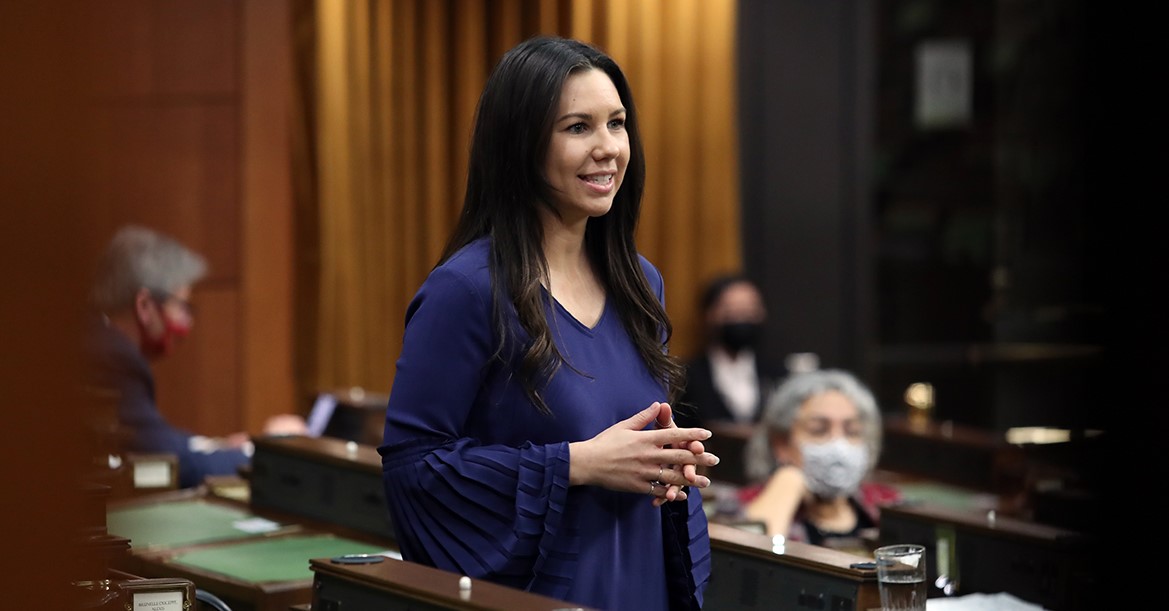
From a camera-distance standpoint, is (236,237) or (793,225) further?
(793,225)

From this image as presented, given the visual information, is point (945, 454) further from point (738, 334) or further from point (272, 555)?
point (272, 555)

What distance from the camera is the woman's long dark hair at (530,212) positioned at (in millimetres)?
2070

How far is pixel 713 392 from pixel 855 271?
52.5 inches

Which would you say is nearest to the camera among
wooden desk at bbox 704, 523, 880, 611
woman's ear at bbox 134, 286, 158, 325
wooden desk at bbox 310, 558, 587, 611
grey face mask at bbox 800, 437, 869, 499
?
wooden desk at bbox 310, 558, 587, 611

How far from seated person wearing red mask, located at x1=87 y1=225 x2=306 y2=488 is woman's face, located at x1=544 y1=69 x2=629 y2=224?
2.40 m

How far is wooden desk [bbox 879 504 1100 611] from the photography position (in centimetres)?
287

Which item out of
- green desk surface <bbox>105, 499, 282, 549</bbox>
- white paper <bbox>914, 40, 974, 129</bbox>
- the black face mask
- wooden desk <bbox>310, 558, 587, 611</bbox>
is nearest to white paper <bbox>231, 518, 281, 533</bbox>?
green desk surface <bbox>105, 499, 282, 549</bbox>

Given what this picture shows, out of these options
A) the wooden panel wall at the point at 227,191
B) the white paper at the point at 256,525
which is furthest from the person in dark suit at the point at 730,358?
the white paper at the point at 256,525

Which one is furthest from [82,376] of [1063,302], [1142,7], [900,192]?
[900,192]

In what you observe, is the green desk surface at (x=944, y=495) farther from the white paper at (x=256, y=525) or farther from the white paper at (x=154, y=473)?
the white paper at (x=154, y=473)

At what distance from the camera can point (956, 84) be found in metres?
8.01

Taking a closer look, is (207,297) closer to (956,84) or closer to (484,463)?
(956,84)

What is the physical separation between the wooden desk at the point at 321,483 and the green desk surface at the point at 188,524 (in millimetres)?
90

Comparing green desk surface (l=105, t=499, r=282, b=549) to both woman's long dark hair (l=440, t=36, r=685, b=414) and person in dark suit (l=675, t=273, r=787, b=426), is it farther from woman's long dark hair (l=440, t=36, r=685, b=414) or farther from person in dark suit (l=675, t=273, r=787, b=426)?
person in dark suit (l=675, t=273, r=787, b=426)
